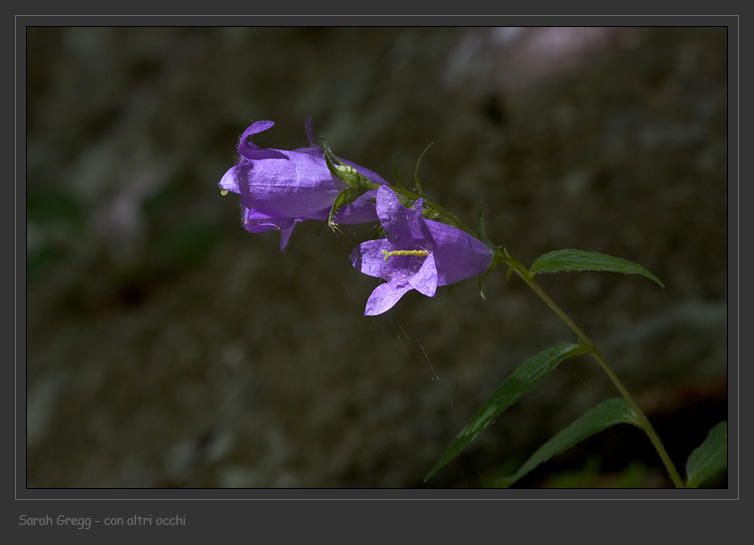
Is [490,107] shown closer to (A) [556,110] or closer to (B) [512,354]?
(A) [556,110]

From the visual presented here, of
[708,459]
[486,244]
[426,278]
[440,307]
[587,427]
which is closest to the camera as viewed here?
[426,278]

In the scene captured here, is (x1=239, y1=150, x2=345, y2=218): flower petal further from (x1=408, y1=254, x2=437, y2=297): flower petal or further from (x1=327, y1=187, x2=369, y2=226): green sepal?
(x1=408, y1=254, x2=437, y2=297): flower petal

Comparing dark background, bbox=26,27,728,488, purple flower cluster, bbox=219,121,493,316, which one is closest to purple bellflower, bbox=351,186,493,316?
purple flower cluster, bbox=219,121,493,316

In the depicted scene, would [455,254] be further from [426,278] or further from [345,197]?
[345,197]

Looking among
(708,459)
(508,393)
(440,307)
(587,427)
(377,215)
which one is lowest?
(440,307)

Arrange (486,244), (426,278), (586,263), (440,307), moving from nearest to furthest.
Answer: (426,278) → (586,263) → (486,244) → (440,307)

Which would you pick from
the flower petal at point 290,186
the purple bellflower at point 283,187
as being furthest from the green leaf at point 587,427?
the flower petal at point 290,186

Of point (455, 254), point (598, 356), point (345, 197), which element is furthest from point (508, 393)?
point (345, 197)
